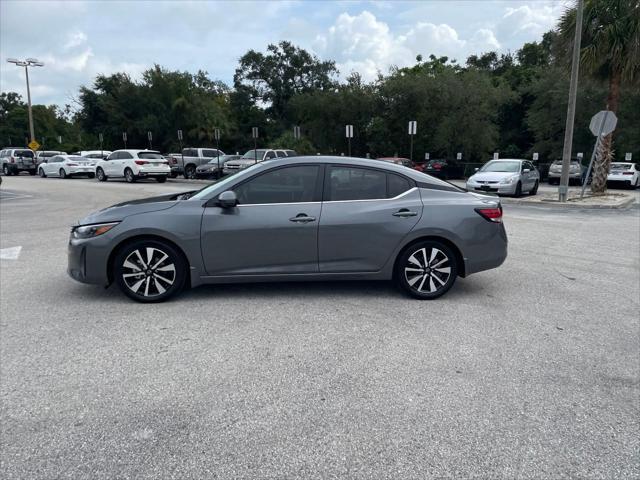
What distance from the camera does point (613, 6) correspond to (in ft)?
57.1

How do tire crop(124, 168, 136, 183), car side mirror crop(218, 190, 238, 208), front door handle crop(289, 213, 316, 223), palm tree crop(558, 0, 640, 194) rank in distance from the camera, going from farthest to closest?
tire crop(124, 168, 136, 183) < palm tree crop(558, 0, 640, 194) < front door handle crop(289, 213, 316, 223) < car side mirror crop(218, 190, 238, 208)

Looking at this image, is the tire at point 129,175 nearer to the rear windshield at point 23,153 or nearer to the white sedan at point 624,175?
the rear windshield at point 23,153

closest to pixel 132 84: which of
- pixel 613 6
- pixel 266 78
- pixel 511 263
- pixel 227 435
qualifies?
pixel 266 78

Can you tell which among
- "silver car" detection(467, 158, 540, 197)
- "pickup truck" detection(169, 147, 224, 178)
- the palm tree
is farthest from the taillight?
"pickup truck" detection(169, 147, 224, 178)

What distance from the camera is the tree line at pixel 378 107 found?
1251 inches

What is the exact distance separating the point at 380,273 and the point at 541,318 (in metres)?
1.70

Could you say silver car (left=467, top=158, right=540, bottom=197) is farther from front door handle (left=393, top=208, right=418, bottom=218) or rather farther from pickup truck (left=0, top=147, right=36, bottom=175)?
pickup truck (left=0, top=147, right=36, bottom=175)

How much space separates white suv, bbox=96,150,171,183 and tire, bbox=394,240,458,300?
2318cm

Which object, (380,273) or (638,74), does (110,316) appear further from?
(638,74)

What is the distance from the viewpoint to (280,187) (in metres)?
5.37

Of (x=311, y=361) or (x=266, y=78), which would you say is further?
(x=266, y=78)

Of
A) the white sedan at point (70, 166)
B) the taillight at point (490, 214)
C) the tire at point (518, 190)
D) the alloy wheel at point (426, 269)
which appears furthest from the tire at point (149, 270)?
the white sedan at point (70, 166)

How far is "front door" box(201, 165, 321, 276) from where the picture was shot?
17.1ft

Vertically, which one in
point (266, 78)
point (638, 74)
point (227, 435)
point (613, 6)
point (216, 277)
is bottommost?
point (227, 435)
